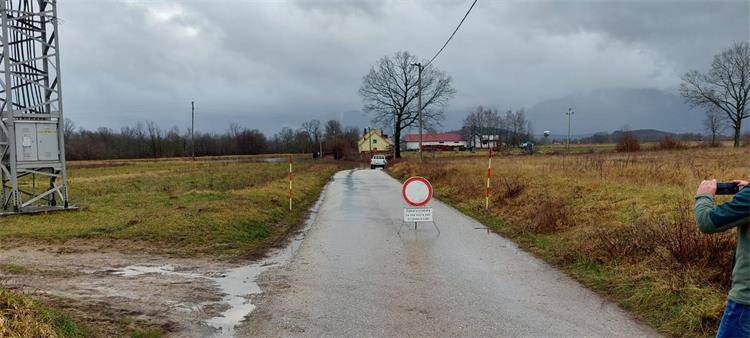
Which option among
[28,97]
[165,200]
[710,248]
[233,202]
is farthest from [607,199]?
[28,97]

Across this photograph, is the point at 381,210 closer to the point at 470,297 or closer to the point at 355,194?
the point at 355,194

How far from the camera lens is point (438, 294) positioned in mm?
5746

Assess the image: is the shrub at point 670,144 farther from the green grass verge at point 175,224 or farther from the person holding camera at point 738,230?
the person holding camera at point 738,230

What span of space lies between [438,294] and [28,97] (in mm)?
11847

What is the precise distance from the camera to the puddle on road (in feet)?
15.8

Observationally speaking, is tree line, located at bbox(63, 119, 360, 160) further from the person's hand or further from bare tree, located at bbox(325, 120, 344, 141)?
the person's hand

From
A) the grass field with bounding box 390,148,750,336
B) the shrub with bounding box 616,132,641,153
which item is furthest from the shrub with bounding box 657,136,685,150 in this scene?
the grass field with bounding box 390,148,750,336

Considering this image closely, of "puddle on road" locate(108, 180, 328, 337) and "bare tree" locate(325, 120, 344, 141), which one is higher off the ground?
"bare tree" locate(325, 120, 344, 141)

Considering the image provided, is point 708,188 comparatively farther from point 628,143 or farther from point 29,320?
point 628,143

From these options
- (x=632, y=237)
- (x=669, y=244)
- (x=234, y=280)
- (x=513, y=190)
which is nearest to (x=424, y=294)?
(x=234, y=280)

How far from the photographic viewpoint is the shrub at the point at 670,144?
50656 mm

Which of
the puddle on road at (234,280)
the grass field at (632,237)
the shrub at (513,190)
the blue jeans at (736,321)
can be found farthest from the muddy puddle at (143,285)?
the shrub at (513,190)

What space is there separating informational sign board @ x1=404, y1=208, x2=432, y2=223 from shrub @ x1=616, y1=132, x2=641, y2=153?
49.1 metres

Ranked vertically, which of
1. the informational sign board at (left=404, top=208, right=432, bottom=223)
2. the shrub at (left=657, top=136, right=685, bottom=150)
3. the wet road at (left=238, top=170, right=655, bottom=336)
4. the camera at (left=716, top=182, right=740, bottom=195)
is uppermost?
the shrub at (left=657, top=136, right=685, bottom=150)
